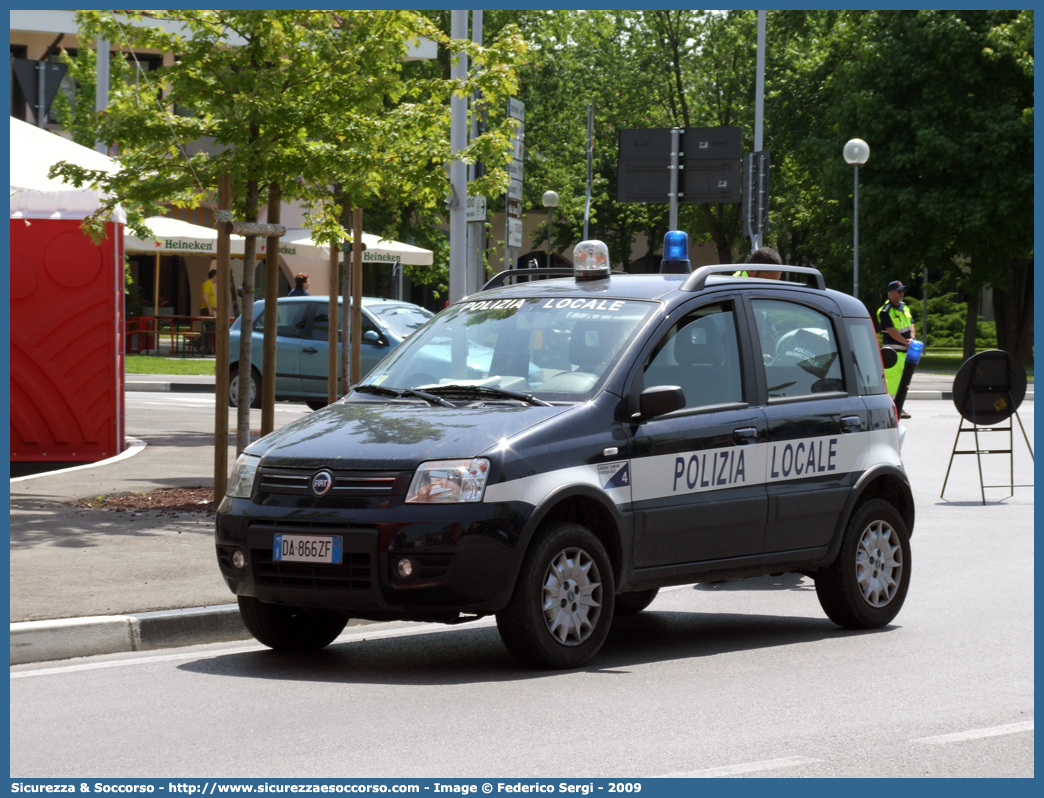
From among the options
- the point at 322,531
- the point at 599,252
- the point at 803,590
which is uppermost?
the point at 599,252

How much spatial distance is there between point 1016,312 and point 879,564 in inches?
1488

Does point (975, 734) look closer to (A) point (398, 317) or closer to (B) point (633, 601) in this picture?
(B) point (633, 601)

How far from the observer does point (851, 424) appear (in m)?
8.77

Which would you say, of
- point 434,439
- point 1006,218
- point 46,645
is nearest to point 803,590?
point 434,439

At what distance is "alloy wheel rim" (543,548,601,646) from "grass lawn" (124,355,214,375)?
2441cm

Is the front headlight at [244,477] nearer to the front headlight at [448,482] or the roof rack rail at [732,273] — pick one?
the front headlight at [448,482]

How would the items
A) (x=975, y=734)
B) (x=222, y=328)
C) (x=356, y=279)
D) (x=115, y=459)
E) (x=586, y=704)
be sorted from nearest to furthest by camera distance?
1. (x=975, y=734)
2. (x=586, y=704)
3. (x=222, y=328)
4. (x=356, y=279)
5. (x=115, y=459)

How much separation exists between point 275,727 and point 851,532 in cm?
372

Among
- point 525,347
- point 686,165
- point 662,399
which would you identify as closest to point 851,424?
point 662,399

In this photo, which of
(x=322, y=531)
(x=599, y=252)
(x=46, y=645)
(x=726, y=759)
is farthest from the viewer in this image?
(x=599, y=252)

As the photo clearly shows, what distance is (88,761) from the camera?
18.6ft

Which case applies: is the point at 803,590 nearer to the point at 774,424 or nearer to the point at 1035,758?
the point at 774,424

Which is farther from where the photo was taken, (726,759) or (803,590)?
(803,590)

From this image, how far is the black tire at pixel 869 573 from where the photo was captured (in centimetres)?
863
